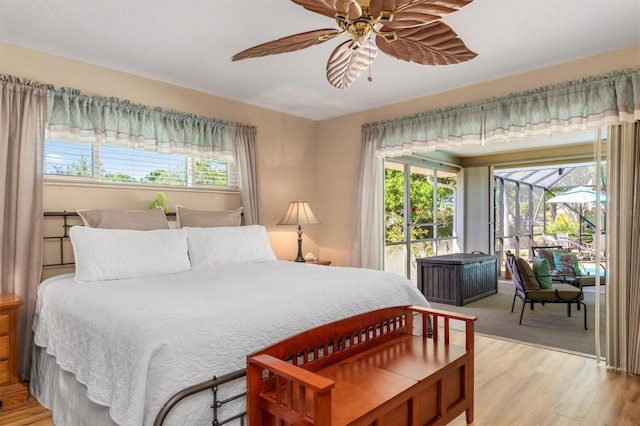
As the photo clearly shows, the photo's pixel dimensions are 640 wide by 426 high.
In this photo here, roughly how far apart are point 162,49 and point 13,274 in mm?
1997

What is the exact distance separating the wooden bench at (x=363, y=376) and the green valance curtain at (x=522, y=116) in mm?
2055

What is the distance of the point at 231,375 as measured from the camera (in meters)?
1.62

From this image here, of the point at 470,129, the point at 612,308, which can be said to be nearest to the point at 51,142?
the point at 470,129

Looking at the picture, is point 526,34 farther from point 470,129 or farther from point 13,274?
point 13,274

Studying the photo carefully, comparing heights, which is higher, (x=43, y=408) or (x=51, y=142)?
(x=51, y=142)

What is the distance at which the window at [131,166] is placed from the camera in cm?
321

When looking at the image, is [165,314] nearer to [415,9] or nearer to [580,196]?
[415,9]

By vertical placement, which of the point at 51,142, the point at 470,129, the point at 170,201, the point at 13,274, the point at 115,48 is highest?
the point at 115,48

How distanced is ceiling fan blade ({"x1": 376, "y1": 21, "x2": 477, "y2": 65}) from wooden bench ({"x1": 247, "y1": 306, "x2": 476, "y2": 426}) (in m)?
1.50

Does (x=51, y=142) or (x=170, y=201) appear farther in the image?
(x=170, y=201)

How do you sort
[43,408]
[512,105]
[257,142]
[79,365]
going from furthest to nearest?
[257,142] < [512,105] < [43,408] < [79,365]

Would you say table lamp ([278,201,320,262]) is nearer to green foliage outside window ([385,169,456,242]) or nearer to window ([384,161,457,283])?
window ([384,161,457,283])

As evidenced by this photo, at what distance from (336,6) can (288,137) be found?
3237 millimetres

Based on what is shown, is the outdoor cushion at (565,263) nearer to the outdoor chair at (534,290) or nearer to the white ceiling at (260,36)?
the outdoor chair at (534,290)
